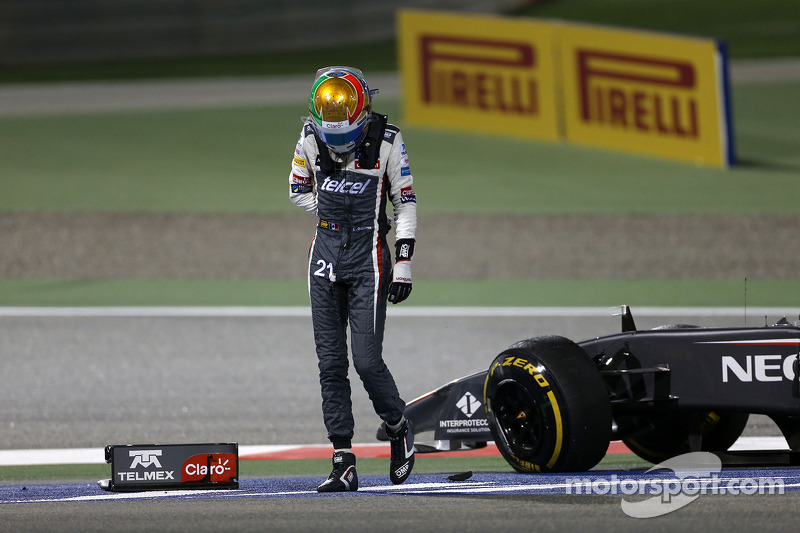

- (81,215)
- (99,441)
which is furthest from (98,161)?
(99,441)

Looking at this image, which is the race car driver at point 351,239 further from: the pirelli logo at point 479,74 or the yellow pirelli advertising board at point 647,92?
the pirelli logo at point 479,74

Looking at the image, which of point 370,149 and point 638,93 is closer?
point 370,149

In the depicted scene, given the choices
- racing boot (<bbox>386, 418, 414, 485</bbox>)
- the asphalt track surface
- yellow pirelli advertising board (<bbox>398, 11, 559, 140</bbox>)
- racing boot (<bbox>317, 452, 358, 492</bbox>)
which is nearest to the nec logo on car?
the asphalt track surface

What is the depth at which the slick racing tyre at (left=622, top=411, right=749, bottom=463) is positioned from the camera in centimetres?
670

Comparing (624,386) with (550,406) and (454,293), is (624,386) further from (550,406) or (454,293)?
(454,293)

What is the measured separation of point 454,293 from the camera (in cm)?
1280

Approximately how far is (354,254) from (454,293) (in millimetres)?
6786

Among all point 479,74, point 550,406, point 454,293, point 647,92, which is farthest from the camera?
point 479,74

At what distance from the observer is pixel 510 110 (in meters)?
21.2

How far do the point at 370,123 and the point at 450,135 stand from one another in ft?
51.5

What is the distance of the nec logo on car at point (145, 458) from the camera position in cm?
598

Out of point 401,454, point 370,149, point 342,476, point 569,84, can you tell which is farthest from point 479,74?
point 342,476
